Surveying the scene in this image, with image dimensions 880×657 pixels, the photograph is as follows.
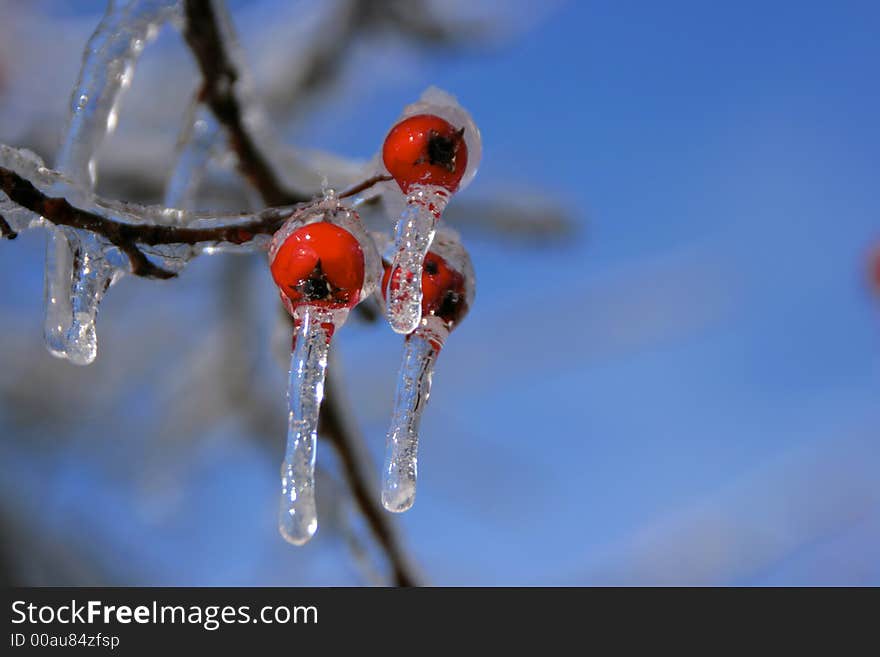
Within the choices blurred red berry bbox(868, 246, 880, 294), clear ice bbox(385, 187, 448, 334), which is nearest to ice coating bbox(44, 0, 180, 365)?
clear ice bbox(385, 187, 448, 334)

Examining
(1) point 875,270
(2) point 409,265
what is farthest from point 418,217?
(1) point 875,270

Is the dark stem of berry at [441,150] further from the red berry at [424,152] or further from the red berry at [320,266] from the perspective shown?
the red berry at [320,266]

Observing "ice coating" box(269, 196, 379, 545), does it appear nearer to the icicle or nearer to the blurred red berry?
the icicle

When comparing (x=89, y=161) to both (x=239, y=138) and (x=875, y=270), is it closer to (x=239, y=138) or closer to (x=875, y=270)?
(x=239, y=138)

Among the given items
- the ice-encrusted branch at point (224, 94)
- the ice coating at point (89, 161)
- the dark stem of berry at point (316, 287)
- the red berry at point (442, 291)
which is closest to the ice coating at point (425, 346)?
the red berry at point (442, 291)

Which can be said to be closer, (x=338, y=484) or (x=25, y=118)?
(x=338, y=484)
